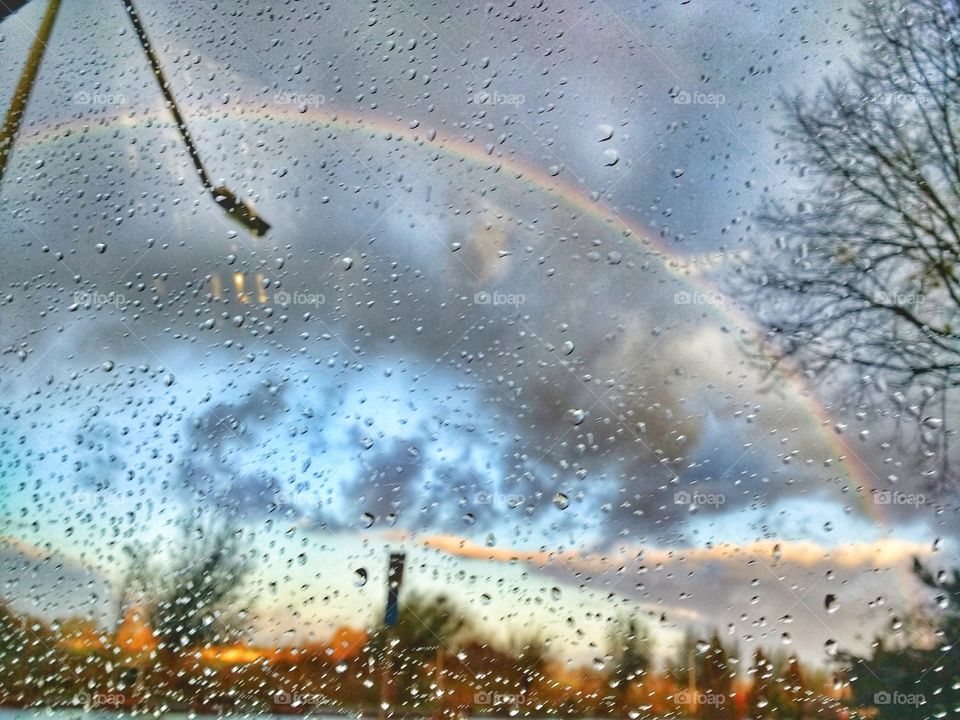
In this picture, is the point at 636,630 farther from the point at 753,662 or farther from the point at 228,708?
the point at 228,708

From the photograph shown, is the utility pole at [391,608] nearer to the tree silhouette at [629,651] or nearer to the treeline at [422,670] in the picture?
the treeline at [422,670]

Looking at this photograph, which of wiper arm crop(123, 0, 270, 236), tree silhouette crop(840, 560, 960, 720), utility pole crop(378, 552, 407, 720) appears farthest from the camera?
wiper arm crop(123, 0, 270, 236)

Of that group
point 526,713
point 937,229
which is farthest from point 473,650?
point 937,229

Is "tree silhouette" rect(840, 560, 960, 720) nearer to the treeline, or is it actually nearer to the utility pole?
the treeline

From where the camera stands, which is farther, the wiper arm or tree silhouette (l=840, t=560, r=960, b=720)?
the wiper arm

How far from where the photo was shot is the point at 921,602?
2133 mm

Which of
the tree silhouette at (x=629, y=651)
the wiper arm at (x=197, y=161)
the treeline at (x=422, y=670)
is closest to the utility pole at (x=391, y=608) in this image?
the treeline at (x=422, y=670)

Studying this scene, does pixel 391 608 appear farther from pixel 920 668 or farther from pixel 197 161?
pixel 197 161

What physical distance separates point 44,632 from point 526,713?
1.43 metres

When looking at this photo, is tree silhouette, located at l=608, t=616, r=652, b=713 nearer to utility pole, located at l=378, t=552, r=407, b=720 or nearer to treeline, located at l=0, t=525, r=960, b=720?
treeline, located at l=0, t=525, r=960, b=720

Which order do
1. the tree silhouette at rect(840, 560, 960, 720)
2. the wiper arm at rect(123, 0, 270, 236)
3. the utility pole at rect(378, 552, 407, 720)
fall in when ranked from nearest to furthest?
1. the tree silhouette at rect(840, 560, 960, 720)
2. the utility pole at rect(378, 552, 407, 720)
3. the wiper arm at rect(123, 0, 270, 236)

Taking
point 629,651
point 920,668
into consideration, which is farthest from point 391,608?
point 920,668

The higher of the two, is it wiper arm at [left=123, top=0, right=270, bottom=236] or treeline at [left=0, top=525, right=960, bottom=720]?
wiper arm at [left=123, top=0, right=270, bottom=236]

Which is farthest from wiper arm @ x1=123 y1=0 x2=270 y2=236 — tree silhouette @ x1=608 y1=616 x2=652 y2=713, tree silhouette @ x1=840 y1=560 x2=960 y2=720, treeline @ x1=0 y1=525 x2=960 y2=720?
tree silhouette @ x1=840 y1=560 x2=960 y2=720
